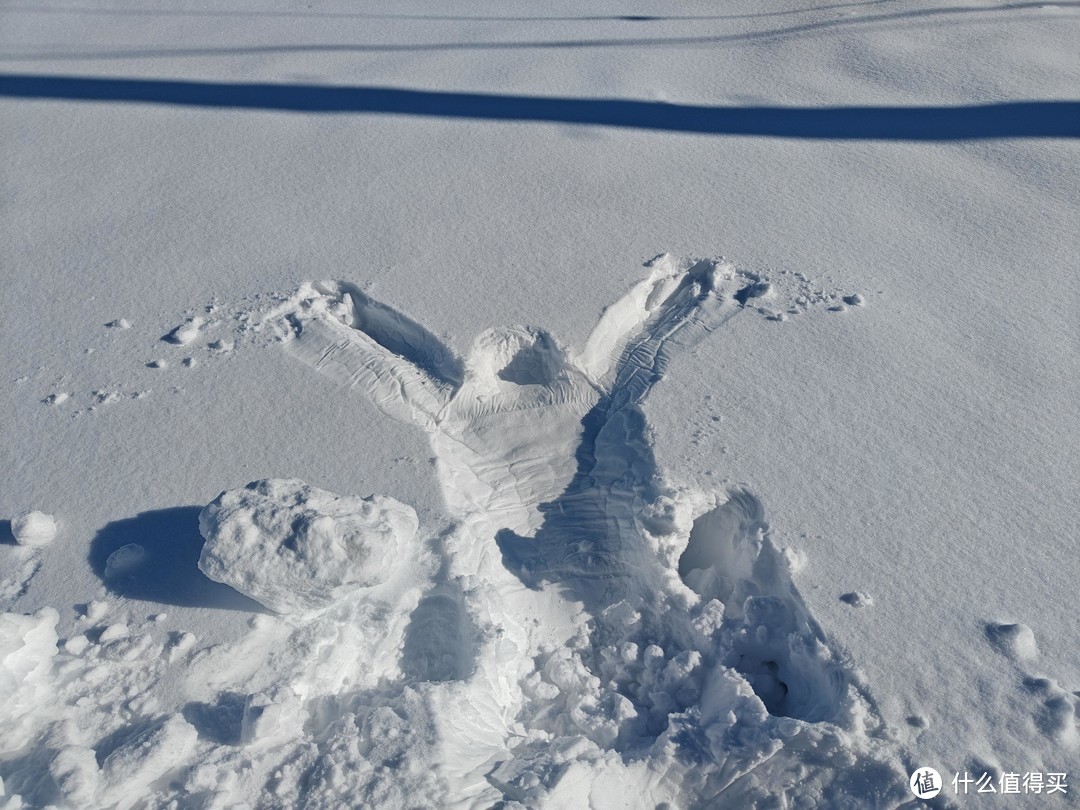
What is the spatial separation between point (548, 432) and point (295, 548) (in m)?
0.74

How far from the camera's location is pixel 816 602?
5.50 ft

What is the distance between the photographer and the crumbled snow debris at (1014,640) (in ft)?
5.20

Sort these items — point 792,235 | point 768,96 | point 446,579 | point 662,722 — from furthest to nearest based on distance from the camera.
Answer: point 768,96 → point 792,235 → point 446,579 → point 662,722

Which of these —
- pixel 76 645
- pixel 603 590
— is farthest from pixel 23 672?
pixel 603 590

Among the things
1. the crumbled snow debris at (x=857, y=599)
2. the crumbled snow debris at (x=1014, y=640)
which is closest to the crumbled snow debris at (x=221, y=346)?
the crumbled snow debris at (x=857, y=599)

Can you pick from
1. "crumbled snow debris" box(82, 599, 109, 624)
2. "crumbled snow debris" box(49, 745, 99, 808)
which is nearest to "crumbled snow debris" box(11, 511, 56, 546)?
"crumbled snow debris" box(82, 599, 109, 624)

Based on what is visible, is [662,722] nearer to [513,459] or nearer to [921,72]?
[513,459]

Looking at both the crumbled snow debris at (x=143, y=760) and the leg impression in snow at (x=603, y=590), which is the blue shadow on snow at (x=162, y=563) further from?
the leg impression in snow at (x=603, y=590)

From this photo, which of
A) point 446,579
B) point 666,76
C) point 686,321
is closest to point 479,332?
point 686,321

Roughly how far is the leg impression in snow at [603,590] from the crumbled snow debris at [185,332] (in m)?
0.29

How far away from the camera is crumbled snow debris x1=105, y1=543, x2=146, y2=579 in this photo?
178 cm

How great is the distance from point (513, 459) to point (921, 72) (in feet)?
8.49

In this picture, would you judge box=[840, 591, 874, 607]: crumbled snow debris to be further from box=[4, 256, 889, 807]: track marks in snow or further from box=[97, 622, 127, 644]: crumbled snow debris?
box=[97, 622, 127, 644]: crumbled snow debris

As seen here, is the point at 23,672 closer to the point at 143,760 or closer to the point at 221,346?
the point at 143,760
